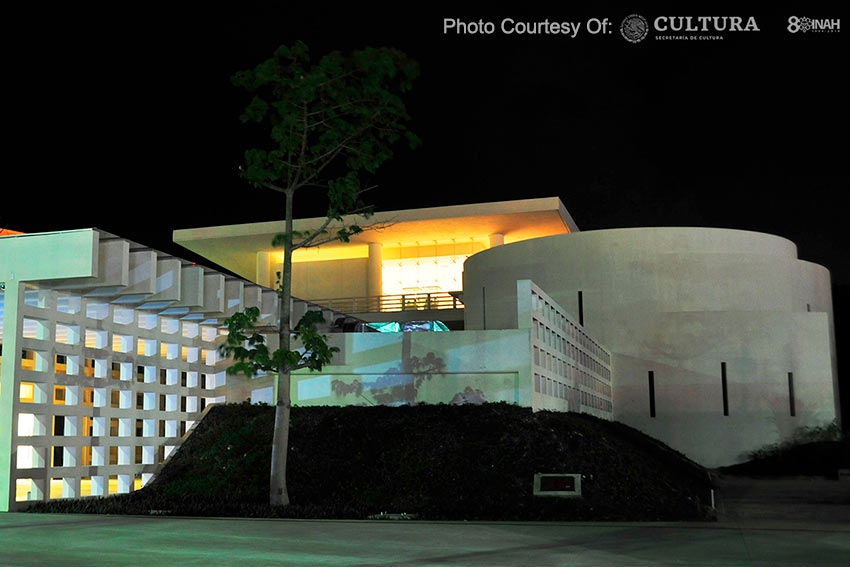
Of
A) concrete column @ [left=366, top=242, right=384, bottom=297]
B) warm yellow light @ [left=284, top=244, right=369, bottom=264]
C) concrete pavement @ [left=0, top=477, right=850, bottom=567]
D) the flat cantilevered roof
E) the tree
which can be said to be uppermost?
the flat cantilevered roof

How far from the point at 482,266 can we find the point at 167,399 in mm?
14669

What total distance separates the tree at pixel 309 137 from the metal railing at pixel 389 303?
81.6ft

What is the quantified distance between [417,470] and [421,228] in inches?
1037

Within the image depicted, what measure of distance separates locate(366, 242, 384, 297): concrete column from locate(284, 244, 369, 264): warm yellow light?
72cm

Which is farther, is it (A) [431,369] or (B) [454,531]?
(A) [431,369]

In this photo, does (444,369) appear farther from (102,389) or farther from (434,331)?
(102,389)

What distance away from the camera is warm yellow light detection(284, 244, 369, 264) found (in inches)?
1752

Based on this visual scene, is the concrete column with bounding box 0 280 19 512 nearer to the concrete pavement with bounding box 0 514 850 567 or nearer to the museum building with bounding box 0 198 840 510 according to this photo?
the museum building with bounding box 0 198 840 510

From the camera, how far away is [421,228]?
1625 inches

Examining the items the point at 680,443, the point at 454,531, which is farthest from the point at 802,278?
the point at 454,531

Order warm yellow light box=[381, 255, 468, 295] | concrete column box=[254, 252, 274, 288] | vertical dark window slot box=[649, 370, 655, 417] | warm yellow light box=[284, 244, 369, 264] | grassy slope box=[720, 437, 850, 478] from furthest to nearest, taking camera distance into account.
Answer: concrete column box=[254, 252, 274, 288] → warm yellow light box=[381, 255, 468, 295] → warm yellow light box=[284, 244, 369, 264] → vertical dark window slot box=[649, 370, 655, 417] → grassy slope box=[720, 437, 850, 478]

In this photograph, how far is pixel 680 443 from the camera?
93.7 feet

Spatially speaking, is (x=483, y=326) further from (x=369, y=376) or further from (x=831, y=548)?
(x=831, y=548)

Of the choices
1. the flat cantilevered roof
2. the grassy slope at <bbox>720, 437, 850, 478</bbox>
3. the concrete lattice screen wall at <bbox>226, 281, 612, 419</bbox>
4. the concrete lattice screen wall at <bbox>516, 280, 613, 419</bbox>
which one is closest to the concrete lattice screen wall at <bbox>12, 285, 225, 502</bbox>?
the concrete lattice screen wall at <bbox>226, 281, 612, 419</bbox>
